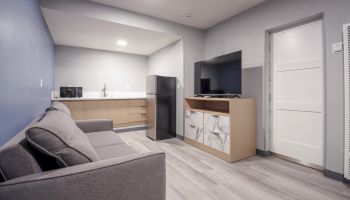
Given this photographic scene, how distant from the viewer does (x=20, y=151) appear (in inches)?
30.1

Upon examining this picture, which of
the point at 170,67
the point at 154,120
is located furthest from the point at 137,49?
the point at 154,120

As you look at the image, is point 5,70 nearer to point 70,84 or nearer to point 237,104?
point 237,104

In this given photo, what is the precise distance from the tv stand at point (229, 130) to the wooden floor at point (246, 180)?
0.49 feet

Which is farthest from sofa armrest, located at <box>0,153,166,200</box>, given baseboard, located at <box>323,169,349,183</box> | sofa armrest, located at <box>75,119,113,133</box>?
baseboard, located at <box>323,169,349,183</box>

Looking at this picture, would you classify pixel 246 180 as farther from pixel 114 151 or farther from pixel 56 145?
pixel 56 145

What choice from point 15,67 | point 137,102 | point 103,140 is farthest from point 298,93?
point 137,102

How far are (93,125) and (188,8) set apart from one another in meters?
2.55

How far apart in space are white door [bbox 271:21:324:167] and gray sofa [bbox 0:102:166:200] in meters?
2.40

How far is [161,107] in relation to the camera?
3.80m

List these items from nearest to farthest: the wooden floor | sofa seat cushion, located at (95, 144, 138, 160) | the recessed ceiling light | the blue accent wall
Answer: the blue accent wall, sofa seat cushion, located at (95, 144, 138, 160), the wooden floor, the recessed ceiling light

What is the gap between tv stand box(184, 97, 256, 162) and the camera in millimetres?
2498

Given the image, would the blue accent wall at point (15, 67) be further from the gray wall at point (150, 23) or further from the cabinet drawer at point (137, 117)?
the cabinet drawer at point (137, 117)

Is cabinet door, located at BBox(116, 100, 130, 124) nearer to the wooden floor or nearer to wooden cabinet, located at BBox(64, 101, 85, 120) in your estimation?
wooden cabinet, located at BBox(64, 101, 85, 120)

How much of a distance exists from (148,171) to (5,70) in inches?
48.7
